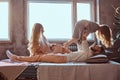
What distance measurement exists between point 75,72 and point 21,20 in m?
2.46

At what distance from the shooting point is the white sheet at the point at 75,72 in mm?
Answer: 2801

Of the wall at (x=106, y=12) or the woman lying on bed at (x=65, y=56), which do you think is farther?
the wall at (x=106, y=12)

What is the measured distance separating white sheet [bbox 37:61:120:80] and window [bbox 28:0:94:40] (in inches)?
87.8

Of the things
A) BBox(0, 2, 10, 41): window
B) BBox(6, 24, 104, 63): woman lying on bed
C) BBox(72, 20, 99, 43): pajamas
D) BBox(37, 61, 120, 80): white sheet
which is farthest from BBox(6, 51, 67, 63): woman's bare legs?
BBox(0, 2, 10, 41): window

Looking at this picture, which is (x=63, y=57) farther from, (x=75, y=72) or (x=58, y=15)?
(x=58, y=15)

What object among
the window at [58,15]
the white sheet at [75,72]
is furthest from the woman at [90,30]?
the window at [58,15]

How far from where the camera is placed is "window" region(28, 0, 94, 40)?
5.06m

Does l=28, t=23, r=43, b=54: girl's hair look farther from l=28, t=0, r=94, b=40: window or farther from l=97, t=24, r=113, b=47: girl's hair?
l=28, t=0, r=94, b=40: window

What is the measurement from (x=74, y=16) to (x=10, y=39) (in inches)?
59.4

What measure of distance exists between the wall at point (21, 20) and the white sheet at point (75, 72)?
2.12 meters

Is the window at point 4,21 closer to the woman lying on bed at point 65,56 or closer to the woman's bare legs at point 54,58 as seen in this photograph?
the woman lying on bed at point 65,56

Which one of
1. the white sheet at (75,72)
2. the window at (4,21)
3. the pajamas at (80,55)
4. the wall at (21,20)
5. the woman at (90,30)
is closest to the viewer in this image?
the white sheet at (75,72)

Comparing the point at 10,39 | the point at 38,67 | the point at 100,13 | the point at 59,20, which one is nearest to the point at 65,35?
the point at 59,20

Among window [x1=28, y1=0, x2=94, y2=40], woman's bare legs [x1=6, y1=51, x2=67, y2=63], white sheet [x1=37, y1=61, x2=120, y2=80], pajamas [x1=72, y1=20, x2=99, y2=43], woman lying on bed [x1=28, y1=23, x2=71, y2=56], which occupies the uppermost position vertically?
window [x1=28, y1=0, x2=94, y2=40]
